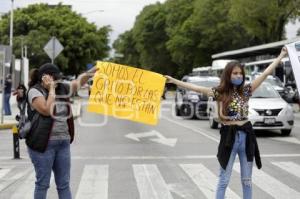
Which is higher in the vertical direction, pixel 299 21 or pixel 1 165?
pixel 299 21

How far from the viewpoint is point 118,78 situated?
290 inches

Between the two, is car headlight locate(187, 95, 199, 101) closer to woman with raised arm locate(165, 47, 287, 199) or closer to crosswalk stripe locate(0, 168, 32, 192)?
crosswalk stripe locate(0, 168, 32, 192)

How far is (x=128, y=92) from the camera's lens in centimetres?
748

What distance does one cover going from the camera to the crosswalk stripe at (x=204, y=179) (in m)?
8.80

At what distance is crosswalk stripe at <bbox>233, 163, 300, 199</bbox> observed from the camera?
8.69 meters

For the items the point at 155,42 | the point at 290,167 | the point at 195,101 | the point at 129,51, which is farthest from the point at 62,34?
the point at 129,51

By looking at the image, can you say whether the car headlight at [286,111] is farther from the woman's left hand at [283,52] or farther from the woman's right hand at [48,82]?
the woman's right hand at [48,82]

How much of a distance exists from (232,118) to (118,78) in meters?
1.52

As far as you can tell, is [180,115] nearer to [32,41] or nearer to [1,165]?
[1,165]

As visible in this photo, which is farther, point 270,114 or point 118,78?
point 270,114

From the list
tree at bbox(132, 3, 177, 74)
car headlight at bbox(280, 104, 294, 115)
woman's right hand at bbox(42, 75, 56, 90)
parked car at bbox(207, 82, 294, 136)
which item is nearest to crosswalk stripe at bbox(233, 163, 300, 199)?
woman's right hand at bbox(42, 75, 56, 90)

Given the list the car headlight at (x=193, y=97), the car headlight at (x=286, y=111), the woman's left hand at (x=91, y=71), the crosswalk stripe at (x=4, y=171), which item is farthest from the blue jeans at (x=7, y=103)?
the woman's left hand at (x=91, y=71)

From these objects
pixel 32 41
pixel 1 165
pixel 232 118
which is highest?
pixel 32 41

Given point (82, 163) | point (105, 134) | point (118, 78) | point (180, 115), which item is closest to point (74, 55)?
point (180, 115)
